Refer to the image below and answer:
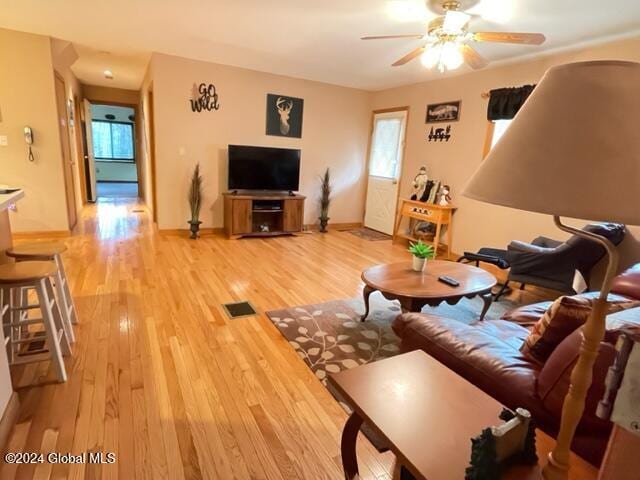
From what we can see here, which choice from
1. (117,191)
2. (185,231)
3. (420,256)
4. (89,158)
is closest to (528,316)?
(420,256)

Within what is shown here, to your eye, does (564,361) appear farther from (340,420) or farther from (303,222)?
(303,222)

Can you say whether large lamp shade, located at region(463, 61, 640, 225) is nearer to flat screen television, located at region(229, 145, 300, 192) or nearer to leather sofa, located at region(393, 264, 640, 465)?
leather sofa, located at region(393, 264, 640, 465)

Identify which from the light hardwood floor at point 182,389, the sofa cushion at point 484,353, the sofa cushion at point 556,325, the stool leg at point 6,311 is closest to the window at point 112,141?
the light hardwood floor at point 182,389

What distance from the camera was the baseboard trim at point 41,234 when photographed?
454 cm

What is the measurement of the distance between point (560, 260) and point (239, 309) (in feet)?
9.11

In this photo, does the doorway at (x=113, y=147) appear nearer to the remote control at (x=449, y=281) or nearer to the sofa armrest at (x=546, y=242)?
the remote control at (x=449, y=281)

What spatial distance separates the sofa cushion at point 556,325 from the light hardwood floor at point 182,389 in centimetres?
79

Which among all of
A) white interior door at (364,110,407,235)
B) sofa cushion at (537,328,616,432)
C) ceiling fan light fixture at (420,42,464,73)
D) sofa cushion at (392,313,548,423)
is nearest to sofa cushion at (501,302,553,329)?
sofa cushion at (392,313,548,423)

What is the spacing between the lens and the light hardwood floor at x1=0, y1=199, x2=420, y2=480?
4.90 feet

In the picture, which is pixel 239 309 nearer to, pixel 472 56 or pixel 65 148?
pixel 472 56

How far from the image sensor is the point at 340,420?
176cm

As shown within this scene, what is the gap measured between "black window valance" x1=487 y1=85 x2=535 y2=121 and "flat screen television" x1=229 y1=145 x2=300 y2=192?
9.03 ft

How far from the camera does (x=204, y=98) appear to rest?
500 centimetres

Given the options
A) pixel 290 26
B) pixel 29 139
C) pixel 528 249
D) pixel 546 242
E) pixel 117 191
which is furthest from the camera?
pixel 117 191
